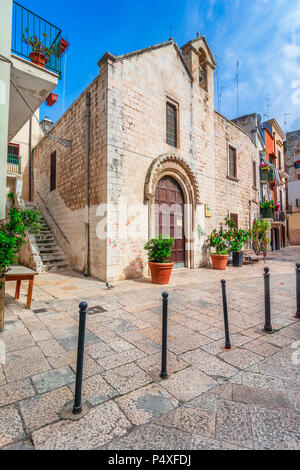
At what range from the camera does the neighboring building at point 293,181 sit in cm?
3014

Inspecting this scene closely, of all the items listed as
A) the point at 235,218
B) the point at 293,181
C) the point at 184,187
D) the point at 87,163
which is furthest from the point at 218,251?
the point at 293,181

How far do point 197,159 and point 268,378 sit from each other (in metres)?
9.32

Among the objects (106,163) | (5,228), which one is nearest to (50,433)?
(5,228)

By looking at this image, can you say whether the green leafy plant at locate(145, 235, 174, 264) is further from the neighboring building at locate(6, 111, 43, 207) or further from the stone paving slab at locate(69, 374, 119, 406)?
the neighboring building at locate(6, 111, 43, 207)

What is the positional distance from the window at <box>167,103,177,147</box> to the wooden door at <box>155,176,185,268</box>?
1.50m

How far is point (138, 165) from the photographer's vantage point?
7.73 meters

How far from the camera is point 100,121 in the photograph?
24.0ft

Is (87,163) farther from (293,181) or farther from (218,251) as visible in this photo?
(293,181)

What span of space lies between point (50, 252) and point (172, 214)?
5.19 m

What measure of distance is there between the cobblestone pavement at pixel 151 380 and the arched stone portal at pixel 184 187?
15.2ft

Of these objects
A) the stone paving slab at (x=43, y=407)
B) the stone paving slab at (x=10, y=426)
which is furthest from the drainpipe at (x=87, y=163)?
the stone paving slab at (x=10, y=426)

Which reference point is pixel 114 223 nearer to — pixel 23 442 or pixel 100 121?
pixel 100 121

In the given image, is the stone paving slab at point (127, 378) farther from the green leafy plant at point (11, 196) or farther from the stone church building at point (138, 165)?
the green leafy plant at point (11, 196)

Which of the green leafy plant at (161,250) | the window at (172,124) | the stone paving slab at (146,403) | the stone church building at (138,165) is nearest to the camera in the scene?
the stone paving slab at (146,403)
